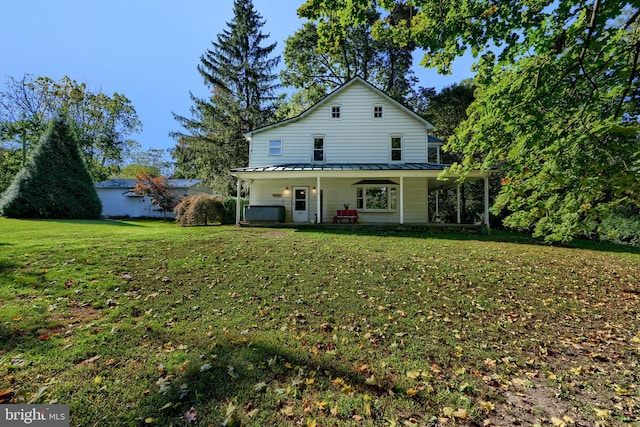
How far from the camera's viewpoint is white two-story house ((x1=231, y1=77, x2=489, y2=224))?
17.5 m

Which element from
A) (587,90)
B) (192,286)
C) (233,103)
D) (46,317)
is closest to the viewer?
(46,317)

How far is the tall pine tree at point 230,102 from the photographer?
1008 inches

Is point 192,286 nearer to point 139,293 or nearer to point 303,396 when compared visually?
point 139,293

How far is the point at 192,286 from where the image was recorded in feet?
18.5

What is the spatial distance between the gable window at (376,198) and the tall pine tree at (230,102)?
13.0 meters

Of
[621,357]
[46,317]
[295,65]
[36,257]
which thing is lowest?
[621,357]

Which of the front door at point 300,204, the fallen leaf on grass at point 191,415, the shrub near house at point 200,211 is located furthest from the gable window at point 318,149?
the fallen leaf on grass at point 191,415

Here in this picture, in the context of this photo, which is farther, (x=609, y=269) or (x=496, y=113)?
(x=609, y=269)

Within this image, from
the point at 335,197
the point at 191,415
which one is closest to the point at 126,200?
the point at 335,197

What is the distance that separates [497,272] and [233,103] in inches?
1001

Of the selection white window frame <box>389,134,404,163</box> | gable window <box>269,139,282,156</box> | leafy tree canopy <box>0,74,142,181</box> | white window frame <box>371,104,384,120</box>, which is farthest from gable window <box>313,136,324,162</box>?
leafy tree canopy <box>0,74,142,181</box>

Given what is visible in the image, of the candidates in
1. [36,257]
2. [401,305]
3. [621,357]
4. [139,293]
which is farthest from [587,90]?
[36,257]

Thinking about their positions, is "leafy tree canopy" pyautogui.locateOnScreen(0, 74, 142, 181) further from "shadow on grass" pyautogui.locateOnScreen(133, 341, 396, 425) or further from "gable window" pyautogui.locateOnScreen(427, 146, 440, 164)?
"shadow on grass" pyautogui.locateOnScreen(133, 341, 396, 425)

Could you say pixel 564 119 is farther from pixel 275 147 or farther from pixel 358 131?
pixel 275 147
